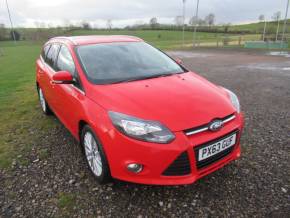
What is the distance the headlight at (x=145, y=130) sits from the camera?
2260mm

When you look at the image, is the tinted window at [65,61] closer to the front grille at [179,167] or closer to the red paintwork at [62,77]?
the red paintwork at [62,77]

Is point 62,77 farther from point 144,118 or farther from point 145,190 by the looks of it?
point 145,190

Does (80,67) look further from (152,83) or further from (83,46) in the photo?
(152,83)

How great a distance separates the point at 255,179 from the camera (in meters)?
2.86

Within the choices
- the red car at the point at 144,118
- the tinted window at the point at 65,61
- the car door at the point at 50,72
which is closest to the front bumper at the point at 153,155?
the red car at the point at 144,118

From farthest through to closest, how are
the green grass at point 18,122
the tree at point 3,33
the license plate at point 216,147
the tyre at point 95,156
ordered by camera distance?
the tree at point 3,33 < the green grass at point 18,122 < the tyre at point 95,156 < the license plate at point 216,147

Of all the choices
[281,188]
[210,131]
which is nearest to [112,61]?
[210,131]

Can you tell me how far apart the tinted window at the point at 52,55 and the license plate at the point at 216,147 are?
308cm

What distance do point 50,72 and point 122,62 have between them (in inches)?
64.8

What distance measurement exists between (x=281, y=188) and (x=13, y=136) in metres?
4.14

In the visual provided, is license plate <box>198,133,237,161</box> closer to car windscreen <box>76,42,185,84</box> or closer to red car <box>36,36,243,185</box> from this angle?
red car <box>36,36,243,185</box>

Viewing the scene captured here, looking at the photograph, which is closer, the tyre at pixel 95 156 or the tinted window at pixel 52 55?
the tyre at pixel 95 156

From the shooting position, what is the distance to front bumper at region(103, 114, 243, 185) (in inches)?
88.1

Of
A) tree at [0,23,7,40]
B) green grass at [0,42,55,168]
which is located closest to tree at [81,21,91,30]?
tree at [0,23,7,40]
